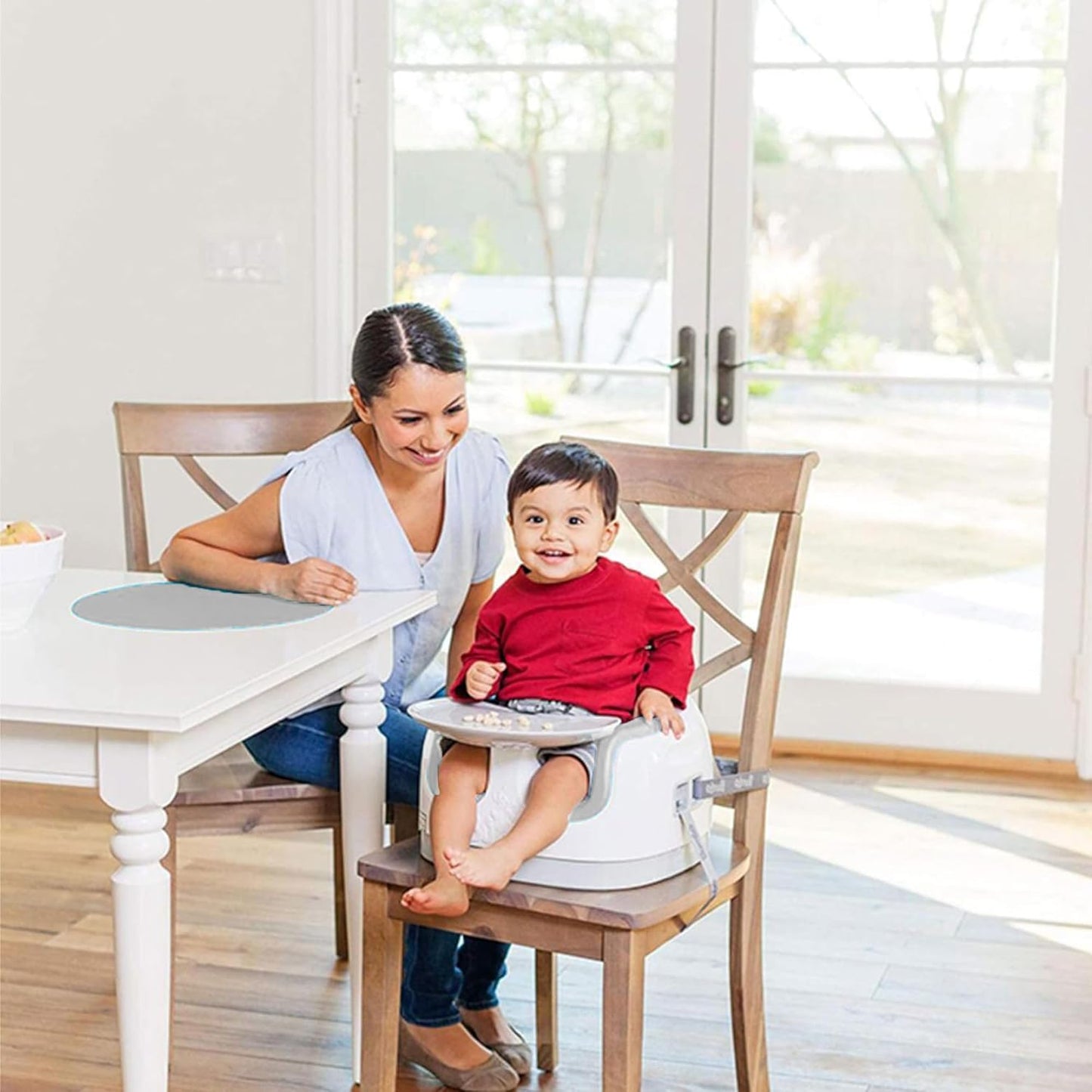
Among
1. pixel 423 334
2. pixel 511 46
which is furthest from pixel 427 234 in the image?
pixel 423 334

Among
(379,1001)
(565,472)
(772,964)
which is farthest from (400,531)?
(772,964)

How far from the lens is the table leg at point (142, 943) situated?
1.77 m

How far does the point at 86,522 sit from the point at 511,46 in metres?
1.53

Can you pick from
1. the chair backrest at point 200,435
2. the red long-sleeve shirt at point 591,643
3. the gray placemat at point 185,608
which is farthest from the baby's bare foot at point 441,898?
the chair backrest at point 200,435

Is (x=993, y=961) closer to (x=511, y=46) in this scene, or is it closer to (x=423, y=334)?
(x=423, y=334)

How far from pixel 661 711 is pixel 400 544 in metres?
0.55

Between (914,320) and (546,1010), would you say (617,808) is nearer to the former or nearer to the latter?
(546,1010)

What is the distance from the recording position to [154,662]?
1.93m

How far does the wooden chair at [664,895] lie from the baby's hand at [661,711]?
125 mm

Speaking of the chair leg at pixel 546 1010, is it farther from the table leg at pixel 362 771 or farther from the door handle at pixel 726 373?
the door handle at pixel 726 373

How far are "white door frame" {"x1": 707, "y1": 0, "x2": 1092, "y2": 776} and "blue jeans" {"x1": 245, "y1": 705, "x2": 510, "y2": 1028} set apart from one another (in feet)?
5.78

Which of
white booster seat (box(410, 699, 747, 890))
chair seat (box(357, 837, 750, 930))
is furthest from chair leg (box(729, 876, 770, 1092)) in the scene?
white booster seat (box(410, 699, 747, 890))

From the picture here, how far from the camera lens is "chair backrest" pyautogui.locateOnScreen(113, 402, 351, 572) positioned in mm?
2789

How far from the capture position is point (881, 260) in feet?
12.8
